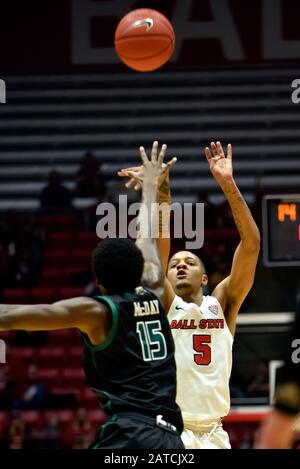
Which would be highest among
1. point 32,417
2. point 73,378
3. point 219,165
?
point 219,165

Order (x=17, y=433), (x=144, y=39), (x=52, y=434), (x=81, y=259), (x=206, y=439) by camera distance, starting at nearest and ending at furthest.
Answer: (x=206, y=439), (x=144, y=39), (x=17, y=433), (x=52, y=434), (x=81, y=259)

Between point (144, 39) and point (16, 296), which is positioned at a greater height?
point (144, 39)

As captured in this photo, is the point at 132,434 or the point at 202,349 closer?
the point at 132,434

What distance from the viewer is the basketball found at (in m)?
7.02

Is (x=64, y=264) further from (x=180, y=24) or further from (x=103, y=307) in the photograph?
(x=103, y=307)

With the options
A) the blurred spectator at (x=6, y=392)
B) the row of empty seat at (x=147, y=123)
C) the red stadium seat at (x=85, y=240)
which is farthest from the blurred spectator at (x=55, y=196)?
the blurred spectator at (x=6, y=392)

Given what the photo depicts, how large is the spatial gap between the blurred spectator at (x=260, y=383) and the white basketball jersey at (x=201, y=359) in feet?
15.1

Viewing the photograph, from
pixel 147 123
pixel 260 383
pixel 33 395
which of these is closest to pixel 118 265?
pixel 260 383

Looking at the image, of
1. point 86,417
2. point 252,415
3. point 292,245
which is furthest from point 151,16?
point 86,417

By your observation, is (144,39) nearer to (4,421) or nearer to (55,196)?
(4,421)

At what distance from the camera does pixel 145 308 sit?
3686 millimetres

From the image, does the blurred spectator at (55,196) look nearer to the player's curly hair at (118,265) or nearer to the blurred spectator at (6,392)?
the blurred spectator at (6,392)

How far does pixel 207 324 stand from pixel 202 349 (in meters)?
0.14

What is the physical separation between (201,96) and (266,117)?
3.50 feet
